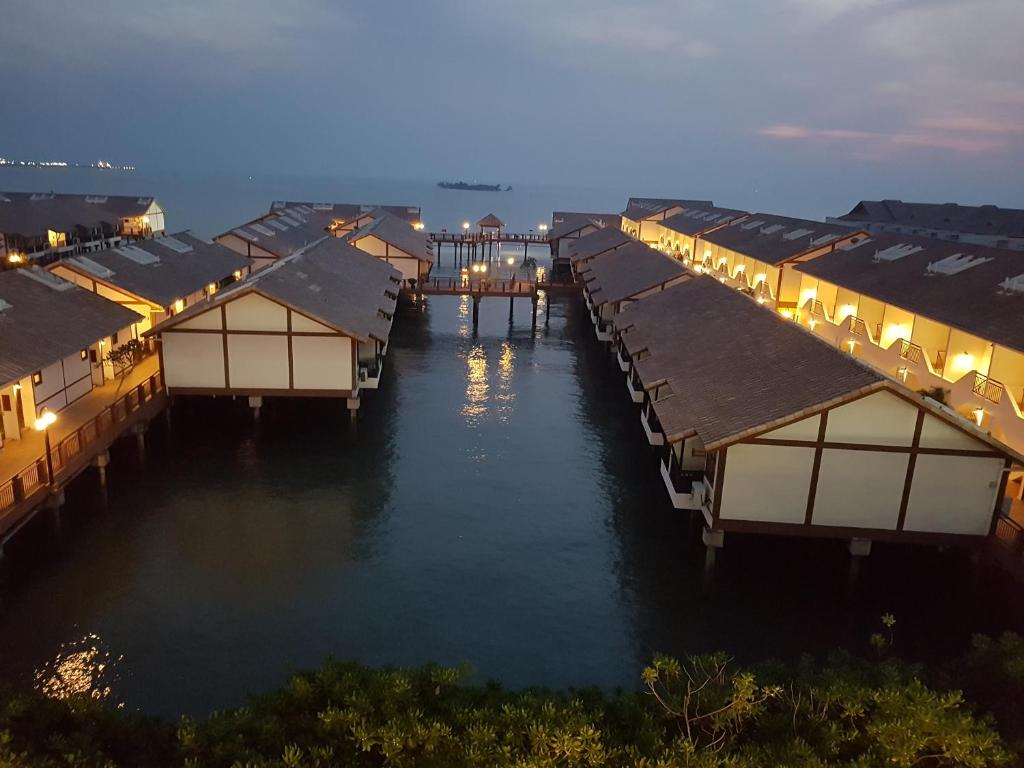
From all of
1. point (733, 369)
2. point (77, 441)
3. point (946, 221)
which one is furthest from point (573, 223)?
point (77, 441)

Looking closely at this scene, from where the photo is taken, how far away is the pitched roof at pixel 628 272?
4034 cm

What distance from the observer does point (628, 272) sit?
1795 inches

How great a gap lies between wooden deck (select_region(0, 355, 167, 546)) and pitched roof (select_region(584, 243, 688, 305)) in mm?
23881

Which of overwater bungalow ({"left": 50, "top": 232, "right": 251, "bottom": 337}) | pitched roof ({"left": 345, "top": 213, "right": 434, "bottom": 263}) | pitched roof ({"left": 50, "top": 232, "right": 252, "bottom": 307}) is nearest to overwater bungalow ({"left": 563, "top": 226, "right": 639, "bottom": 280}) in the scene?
pitched roof ({"left": 345, "top": 213, "right": 434, "bottom": 263})

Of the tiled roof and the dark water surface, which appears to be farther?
the tiled roof

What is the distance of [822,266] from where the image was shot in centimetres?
4066

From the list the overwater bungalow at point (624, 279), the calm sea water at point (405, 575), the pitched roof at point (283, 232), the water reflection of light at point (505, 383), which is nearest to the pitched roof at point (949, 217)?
→ the overwater bungalow at point (624, 279)

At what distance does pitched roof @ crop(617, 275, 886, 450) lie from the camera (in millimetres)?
18078

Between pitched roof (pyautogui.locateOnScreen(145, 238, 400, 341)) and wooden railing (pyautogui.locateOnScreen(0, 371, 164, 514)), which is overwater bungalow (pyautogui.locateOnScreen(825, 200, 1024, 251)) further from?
wooden railing (pyautogui.locateOnScreen(0, 371, 164, 514))

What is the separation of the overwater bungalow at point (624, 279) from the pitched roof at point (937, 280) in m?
7.95

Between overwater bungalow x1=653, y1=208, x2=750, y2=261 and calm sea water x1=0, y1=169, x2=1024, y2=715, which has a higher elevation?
overwater bungalow x1=653, y1=208, x2=750, y2=261

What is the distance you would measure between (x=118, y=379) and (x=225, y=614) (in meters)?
15.5

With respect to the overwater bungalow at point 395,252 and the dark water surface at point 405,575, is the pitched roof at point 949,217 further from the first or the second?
the dark water surface at point 405,575

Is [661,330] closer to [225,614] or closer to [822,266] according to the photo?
[822,266]
